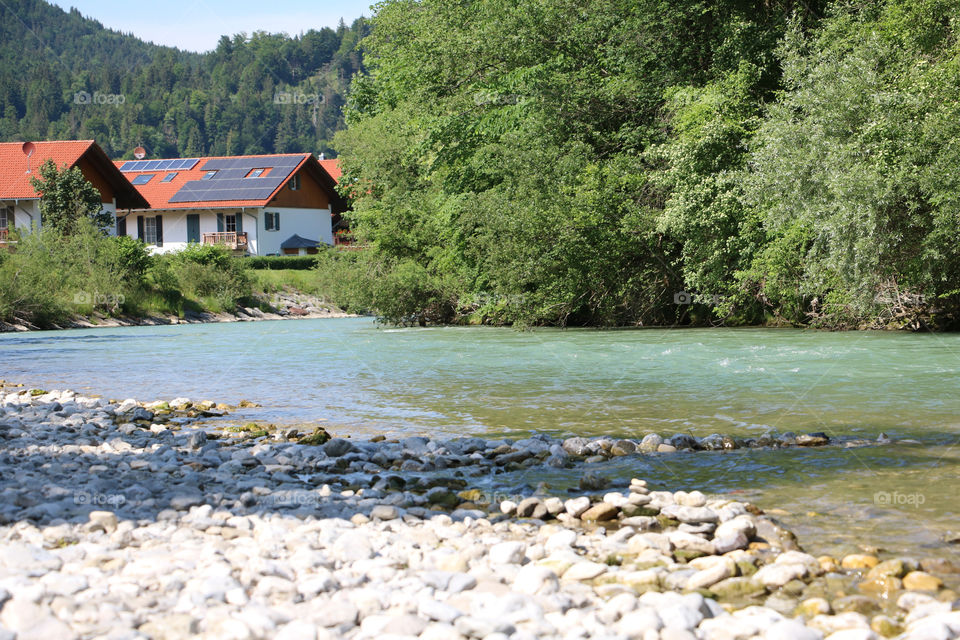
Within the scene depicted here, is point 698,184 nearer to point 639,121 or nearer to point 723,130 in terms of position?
point 723,130

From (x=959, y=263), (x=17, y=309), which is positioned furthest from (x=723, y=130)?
(x=17, y=309)

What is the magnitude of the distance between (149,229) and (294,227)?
352 inches

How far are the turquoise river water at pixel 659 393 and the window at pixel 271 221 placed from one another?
101ft

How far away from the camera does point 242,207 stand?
53781 millimetres

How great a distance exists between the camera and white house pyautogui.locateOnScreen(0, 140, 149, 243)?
4500 centimetres

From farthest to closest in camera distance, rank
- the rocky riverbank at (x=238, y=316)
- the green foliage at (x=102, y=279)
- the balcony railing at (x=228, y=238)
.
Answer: the balcony railing at (x=228, y=238) → the rocky riverbank at (x=238, y=316) → the green foliage at (x=102, y=279)

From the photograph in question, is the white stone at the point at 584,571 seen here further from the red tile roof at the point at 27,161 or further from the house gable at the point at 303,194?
the house gable at the point at 303,194

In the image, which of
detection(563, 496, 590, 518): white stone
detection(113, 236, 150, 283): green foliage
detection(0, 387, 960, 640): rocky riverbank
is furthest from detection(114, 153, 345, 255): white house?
detection(563, 496, 590, 518): white stone

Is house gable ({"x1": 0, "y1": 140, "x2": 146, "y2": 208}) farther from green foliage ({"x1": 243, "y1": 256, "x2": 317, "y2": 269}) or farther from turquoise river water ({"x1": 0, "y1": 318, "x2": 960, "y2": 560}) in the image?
turquoise river water ({"x1": 0, "y1": 318, "x2": 960, "y2": 560})

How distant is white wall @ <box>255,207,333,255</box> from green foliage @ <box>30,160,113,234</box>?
12856 mm

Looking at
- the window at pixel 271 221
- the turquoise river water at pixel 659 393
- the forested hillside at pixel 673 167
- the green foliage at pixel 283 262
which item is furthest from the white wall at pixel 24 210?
the turquoise river water at pixel 659 393

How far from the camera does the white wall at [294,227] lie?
5494cm

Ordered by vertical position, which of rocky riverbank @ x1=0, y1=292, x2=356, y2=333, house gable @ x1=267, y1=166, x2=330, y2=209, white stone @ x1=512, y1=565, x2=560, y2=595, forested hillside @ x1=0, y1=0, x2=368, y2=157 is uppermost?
forested hillside @ x1=0, y1=0, x2=368, y2=157

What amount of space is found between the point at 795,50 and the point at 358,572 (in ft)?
61.6
